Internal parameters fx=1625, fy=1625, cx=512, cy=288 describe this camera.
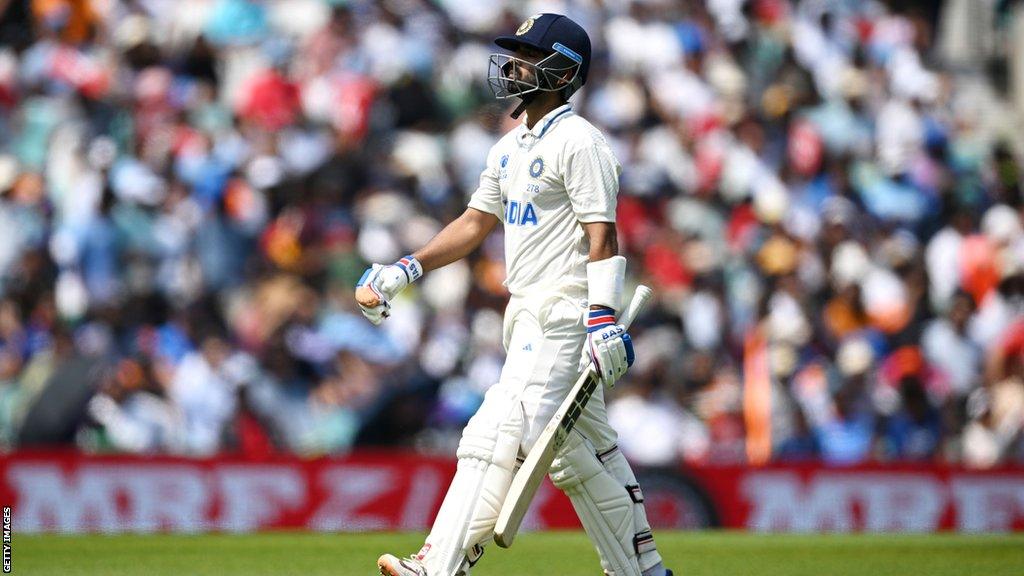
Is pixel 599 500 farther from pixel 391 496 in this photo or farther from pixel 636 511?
pixel 391 496

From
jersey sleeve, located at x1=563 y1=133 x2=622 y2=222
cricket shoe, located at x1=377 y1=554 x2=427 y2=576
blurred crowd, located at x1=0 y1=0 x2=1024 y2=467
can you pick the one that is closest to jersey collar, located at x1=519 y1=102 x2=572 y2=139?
jersey sleeve, located at x1=563 y1=133 x2=622 y2=222

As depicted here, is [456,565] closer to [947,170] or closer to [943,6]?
[947,170]

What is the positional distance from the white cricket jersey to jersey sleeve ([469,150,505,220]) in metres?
0.13

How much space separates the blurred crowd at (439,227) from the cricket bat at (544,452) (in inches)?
213

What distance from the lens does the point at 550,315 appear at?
17.7 ft

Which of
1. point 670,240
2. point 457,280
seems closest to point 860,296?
point 670,240

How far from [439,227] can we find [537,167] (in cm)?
668

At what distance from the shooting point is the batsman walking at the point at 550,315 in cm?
530

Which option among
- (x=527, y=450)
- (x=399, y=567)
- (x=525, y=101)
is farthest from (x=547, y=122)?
(x=399, y=567)

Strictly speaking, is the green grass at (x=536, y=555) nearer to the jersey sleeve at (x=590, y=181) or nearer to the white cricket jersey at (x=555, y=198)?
the white cricket jersey at (x=555, y=198)

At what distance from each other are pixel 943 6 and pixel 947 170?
102 inches

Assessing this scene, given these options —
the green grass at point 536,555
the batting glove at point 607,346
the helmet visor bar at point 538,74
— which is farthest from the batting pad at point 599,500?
the green grass at point 536,555

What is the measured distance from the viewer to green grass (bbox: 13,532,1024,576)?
753cm

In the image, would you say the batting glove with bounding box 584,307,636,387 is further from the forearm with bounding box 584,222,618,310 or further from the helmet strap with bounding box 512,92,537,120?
the helmet strap with bounding box 512,92,537,120
